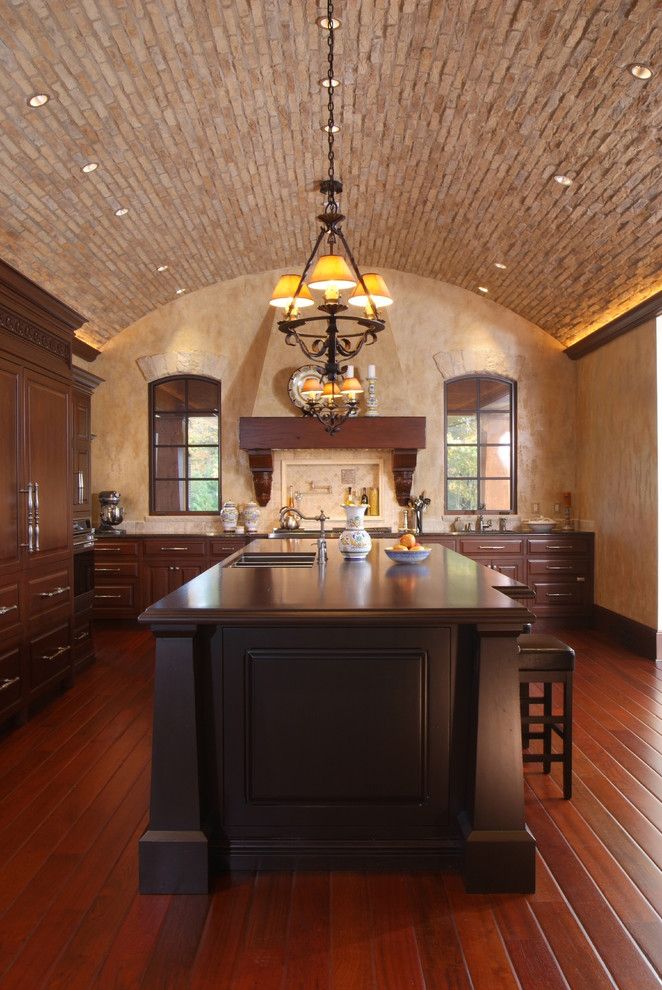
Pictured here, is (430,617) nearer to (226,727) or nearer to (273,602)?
(273,602)

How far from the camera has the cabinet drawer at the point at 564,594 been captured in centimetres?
740

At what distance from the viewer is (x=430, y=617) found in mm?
2486

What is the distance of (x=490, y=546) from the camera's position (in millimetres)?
7402

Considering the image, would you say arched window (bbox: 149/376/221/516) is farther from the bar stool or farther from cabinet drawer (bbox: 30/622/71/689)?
the bar stool

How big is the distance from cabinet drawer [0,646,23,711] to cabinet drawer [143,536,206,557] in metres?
3.10

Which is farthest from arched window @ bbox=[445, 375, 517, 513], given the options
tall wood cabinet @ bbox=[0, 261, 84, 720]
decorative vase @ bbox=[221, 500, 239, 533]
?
tall wood cabinet @ bbox=[0, 261, 84, 720]

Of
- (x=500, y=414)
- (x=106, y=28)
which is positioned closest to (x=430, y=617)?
(x=106, y=28)

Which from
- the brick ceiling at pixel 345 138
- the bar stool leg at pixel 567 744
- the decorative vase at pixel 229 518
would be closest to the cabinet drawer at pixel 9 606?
the brick ceiling at pixel 345 138

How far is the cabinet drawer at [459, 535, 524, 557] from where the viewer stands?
24.3 ft

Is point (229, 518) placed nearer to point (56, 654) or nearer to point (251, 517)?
point (251, 517)

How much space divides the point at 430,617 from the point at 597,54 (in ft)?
10.6

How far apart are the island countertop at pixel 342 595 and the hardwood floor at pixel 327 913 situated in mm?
906

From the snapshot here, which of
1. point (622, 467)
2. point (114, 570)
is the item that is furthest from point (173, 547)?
point (622, 467)

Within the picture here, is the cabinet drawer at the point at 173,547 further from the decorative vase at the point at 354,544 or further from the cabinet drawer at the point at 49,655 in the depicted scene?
the decorative vase at the point at 354,544
